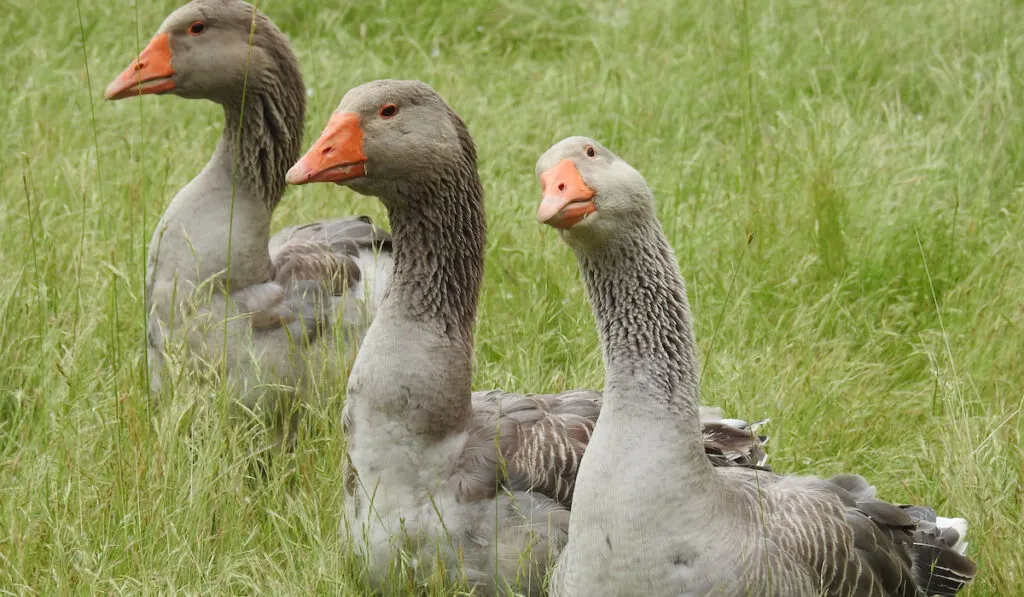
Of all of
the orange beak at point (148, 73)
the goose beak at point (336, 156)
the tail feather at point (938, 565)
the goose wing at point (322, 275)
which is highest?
the orange beak at point (148, 73)

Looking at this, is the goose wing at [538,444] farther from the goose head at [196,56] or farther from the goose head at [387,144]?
the goose head at [196,56]

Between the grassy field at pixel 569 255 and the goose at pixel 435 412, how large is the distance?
0.23 m

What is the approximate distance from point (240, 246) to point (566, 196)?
2181 mm

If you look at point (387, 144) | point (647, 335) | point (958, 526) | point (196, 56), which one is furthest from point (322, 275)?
point (958, 526)

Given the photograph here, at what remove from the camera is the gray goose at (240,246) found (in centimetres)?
523

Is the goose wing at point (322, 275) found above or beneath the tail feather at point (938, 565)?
above

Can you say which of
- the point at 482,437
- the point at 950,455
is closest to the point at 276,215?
the point at 482,437

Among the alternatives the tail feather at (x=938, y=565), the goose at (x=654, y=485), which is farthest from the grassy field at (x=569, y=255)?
the goose at (x=654, y=485)

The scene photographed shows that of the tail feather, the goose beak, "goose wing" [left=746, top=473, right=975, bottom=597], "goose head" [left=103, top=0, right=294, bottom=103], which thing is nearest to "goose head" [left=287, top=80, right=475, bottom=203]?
the goose beak

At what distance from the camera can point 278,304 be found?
5.36 meters

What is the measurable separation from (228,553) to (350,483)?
0.49m

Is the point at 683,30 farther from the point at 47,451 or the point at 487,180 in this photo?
the point at 47,451

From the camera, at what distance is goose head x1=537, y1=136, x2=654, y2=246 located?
11.9ft

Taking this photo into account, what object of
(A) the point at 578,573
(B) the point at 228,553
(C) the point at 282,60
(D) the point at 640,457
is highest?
(C) the point at 282,60
